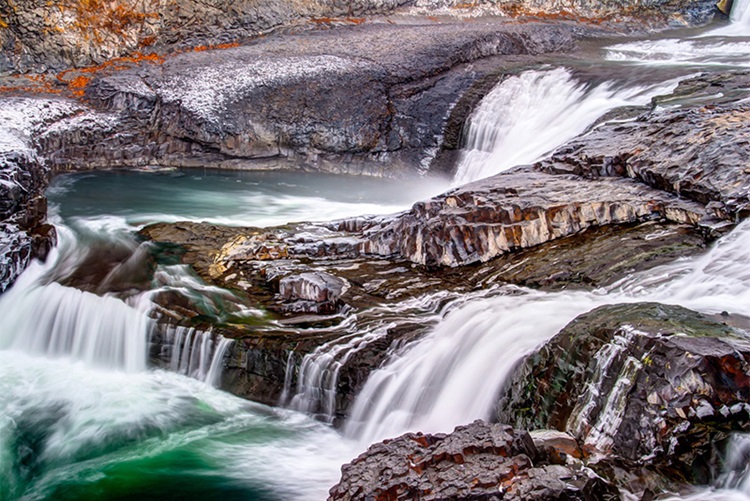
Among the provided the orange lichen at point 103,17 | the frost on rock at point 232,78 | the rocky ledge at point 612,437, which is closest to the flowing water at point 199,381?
the rocky ledge at point 612,437

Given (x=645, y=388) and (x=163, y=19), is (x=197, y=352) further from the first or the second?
(x=163, y=19)

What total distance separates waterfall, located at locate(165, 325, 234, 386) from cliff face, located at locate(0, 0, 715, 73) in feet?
31.6

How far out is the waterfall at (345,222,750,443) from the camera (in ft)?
16.8

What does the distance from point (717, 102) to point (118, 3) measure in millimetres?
12022

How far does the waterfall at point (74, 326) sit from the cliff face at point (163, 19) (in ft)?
26.1

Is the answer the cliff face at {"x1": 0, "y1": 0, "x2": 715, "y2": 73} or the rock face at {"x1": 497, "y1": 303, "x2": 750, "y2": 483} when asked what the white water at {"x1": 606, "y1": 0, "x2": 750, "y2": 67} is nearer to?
the cliff face at {"x1": 0, "y1": 0, "x2": 715, "y2": 73}

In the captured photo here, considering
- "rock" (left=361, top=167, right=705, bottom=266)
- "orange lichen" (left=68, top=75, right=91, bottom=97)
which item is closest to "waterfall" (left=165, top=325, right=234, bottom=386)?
"rock" (left=361, top=167, right=705, bottom=266)

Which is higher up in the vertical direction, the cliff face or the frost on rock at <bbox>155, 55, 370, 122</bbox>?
Answer: the cliff face

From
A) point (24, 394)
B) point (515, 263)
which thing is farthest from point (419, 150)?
point (24, 394)

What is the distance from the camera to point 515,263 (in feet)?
21.9

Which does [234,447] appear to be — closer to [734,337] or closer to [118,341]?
[118,341]

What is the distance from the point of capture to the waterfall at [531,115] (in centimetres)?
1017

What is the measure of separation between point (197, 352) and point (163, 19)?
1076 cm

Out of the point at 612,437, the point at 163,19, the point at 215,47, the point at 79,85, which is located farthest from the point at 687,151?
the point at 163,19
